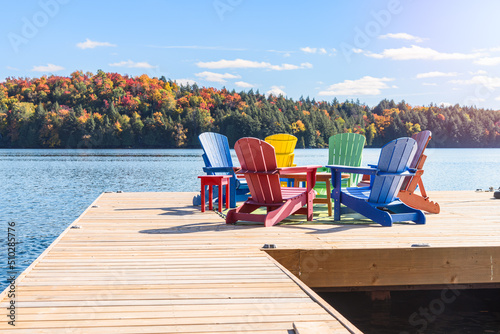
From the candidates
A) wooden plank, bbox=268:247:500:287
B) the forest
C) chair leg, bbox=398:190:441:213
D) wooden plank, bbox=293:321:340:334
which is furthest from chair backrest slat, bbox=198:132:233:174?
the forest

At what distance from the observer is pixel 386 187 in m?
4.96

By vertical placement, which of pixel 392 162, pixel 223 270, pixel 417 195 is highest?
pixel 392 162

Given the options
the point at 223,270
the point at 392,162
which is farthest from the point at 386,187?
the point at 223,270

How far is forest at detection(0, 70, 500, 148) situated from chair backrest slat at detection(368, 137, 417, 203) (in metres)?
49.1

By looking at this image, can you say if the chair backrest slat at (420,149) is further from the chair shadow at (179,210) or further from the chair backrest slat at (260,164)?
the chair shadow at (179,210)

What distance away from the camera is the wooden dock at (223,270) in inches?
89.5

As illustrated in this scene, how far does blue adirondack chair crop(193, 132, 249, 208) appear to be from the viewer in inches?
246

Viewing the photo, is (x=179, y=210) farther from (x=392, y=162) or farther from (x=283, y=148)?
(x=392, y=162)

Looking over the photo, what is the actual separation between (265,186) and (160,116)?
51.5 meters

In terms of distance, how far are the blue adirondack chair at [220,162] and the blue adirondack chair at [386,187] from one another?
1432mm

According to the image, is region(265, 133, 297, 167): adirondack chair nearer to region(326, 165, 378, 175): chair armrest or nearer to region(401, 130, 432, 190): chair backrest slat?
region(401, 130, 432, 190): chair backrest slat

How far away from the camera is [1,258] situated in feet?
22.1

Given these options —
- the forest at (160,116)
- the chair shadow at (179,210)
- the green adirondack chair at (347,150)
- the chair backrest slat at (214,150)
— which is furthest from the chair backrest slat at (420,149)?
the forest at (160,116)

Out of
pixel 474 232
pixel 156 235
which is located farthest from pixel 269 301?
pixel 474 232
